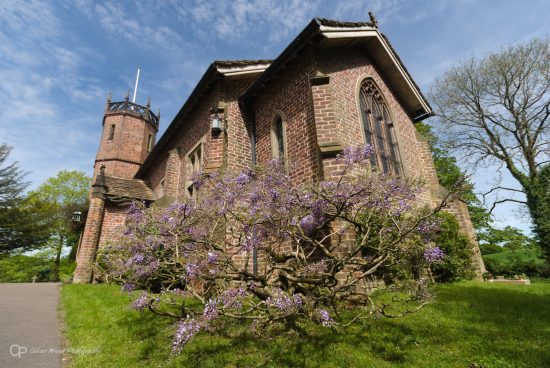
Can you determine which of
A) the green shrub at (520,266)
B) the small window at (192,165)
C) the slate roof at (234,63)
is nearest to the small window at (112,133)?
the small window at (192,165)

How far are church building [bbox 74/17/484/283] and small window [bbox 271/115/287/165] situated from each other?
3 centimetres

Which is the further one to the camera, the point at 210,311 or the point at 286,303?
the point at 286,303

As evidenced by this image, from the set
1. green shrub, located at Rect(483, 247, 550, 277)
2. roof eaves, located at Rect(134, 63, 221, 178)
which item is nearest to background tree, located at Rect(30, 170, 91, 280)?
roof eaves, located at Rect(134, 63, 221, 178)

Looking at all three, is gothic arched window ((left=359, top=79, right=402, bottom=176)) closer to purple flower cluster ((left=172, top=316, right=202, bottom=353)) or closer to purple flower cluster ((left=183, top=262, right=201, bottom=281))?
purple flower cluster ((left=183, top=262, right=201, bottom=281))

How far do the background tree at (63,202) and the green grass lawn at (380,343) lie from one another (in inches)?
1115

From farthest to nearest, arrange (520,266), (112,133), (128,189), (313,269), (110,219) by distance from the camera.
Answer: (112,133), (128,189), (110,219), (520,266), (313,269)

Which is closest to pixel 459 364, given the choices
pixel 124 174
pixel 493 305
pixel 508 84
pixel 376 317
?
pixel 376 317

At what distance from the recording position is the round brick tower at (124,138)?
2391cm

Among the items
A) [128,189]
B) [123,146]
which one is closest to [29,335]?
[128,189]

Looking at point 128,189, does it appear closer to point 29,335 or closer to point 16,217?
point 29,335

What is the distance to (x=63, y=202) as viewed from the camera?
113ft

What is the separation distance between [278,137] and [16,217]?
32165 millimetres

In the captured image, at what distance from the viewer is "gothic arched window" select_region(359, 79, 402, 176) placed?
29.2ft

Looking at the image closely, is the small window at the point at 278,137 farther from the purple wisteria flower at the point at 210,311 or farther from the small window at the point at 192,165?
the purple wisteria flower at the point at 210,311
